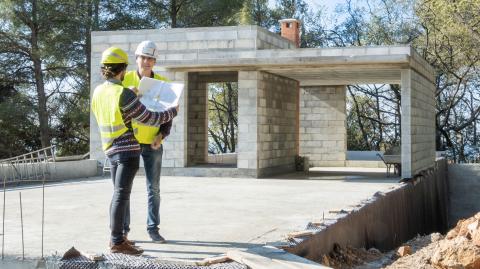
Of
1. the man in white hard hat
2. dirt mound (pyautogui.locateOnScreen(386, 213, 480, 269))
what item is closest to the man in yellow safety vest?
the man in white hard hat

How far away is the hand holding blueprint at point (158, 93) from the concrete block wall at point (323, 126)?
15264mm

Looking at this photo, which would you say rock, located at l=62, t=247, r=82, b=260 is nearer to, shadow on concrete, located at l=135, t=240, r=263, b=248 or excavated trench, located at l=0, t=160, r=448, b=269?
excavated trench, located at l=0, t=160, r=448, b=269

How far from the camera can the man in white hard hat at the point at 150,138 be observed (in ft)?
18.1

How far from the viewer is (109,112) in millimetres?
4855

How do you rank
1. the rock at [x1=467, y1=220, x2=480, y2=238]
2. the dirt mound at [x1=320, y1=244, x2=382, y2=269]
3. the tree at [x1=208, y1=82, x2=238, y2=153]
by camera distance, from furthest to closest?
the tree at [x1=208, y1=82, x2=238, y2=153] < the dirt mound at [x1=320, y1=244, x2=382, y2=269] < the rock at [x1=467, y1=220, x2=480, y2=238]

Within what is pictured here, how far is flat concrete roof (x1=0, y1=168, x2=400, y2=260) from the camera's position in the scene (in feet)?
18.7

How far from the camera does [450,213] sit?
2041 cm

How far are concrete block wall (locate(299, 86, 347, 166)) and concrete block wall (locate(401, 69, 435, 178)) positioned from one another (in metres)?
3.29

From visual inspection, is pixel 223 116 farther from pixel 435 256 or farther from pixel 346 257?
pixel 435 256

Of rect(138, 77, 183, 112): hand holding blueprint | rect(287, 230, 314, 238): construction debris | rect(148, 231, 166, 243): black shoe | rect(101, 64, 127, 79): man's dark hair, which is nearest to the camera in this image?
rect(101, 64, 127, 79): man's dark hair

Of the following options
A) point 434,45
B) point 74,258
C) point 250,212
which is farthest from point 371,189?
point 434,45

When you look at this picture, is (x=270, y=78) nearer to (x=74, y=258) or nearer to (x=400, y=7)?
(x=74, y=258)

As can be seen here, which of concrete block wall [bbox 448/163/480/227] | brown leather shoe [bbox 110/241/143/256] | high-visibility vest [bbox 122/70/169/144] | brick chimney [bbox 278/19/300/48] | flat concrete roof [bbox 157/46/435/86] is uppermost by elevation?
brick chimney [bbox 278/19/300/48]

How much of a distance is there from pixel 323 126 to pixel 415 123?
608cm
